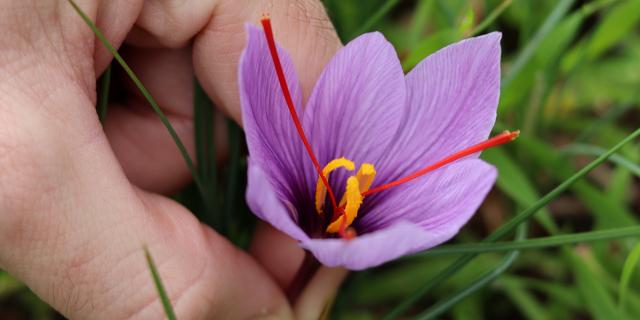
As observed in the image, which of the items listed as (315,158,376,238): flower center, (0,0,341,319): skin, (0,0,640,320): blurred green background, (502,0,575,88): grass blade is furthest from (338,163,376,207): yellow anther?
(502,0,575,88): grass blade

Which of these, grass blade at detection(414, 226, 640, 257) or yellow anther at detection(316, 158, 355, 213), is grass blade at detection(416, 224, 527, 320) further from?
yellow anther at detection(316, 158, 355, 213)

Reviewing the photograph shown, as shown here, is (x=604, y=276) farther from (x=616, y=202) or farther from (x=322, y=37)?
(x=322, y=37)

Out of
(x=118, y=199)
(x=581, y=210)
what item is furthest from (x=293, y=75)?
(x=581, y=210)

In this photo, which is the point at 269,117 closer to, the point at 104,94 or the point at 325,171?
the point at 325,171

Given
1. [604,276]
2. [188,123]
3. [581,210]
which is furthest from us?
[581,210]

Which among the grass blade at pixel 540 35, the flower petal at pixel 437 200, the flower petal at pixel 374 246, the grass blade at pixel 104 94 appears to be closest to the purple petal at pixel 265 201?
the flower petal at pixel 374 246

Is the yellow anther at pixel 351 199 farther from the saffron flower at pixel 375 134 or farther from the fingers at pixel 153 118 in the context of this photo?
the fingers at pixel 153 118
